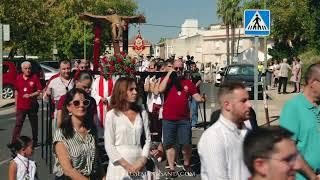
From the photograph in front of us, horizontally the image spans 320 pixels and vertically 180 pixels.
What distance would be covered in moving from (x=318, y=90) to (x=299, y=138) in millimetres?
401

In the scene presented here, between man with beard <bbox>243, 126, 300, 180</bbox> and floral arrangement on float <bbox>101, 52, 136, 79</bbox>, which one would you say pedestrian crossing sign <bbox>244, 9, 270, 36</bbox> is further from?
man with beard <bbox>243, 126, 300, 180</bbox>

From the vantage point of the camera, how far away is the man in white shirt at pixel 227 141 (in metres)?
4.36

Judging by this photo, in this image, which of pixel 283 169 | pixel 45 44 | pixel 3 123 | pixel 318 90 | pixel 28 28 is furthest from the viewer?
pixel 45 44

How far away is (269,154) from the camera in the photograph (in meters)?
3.13

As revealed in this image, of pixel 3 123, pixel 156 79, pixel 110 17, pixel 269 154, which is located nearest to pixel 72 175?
pixel 269 154

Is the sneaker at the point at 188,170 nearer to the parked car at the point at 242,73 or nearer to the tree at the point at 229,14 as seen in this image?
the parked car at the point at 242,73

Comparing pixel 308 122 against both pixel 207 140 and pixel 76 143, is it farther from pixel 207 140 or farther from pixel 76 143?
pixel 76 143

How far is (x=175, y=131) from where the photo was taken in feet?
34.5

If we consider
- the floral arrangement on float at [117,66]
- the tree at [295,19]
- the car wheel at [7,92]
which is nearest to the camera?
the floral arrangement on float at [117,66]

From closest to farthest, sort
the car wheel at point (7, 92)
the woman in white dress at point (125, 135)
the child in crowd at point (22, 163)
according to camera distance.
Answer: the woman in white dress at point (125, 135)
the child in crowd at point (22, 163)
the car wheel at point (7, 92)

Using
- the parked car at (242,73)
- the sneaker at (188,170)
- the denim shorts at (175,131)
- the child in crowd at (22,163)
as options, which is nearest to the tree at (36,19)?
the parked car at (242,73)

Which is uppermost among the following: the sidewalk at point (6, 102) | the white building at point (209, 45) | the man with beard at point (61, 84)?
the white building at point (209, 45)

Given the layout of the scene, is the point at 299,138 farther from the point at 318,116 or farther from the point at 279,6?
the point at 279,6

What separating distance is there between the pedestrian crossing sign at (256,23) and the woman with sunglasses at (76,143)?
8.64m
